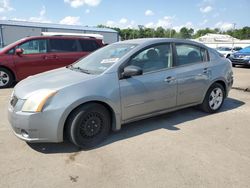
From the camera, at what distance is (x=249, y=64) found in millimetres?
15328

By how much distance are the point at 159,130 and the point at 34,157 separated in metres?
2.07

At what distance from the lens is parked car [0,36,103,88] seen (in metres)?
7.97

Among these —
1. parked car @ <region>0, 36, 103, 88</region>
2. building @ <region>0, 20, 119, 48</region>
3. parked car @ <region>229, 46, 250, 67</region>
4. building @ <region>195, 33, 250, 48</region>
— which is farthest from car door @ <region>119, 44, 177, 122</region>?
building @ <region>195, 33, 250, 48</region>

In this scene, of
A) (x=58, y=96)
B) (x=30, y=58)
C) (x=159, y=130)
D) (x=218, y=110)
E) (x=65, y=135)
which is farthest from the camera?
(x=30, y=58)

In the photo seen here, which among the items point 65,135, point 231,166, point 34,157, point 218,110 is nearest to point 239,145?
point 231,166

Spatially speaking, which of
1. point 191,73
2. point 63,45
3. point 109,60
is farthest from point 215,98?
point 63,45

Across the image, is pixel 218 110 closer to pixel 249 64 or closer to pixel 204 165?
pixel 204 165

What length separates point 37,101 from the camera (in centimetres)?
330

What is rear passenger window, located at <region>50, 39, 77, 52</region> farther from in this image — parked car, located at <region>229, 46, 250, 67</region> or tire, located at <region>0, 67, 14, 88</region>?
parked car, located at <region>229, 46, 250, 67</region>

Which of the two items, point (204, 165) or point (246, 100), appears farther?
point (246, 100)

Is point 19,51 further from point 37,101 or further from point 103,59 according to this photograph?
point 37,101

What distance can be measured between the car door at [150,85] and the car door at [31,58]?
16.9ft

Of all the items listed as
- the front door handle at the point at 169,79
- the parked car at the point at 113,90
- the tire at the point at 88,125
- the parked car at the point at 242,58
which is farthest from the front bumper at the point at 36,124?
the parked car at the point at 242,58

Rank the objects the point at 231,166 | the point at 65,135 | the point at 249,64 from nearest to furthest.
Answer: the point at 231,166, the point at 65,135, the point at 249,64
